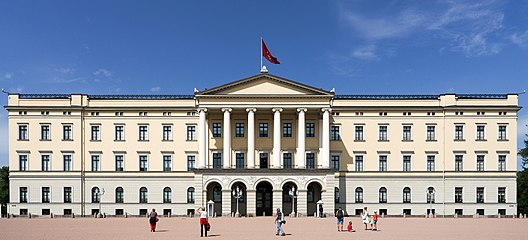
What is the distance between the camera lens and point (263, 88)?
5038 cm

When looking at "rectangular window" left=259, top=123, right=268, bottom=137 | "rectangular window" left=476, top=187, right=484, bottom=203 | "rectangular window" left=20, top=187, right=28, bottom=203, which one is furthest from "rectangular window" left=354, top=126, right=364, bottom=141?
"rectangular window" left=20, top=187, right=28, bottom=203

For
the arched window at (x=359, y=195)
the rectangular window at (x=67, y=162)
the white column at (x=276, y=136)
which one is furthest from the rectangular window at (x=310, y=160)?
the rectangular window at (x=67, y=162)

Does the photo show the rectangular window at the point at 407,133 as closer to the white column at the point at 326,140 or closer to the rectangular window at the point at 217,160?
the white column at the point at 326,140

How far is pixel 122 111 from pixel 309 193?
23.2m

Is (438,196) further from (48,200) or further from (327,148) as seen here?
(48,200)

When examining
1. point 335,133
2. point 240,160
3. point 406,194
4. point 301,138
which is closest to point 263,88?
point 301,138

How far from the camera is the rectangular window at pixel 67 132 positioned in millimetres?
52344

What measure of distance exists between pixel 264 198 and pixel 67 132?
23545 millimetres

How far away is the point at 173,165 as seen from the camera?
172 ft

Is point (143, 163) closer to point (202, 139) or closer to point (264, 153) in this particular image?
point (202, 139)

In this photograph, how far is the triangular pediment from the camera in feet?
163

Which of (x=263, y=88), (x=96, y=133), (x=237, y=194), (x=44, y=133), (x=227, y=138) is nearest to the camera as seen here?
(x=237, y=194)

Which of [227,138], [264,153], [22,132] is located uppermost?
[22,132]

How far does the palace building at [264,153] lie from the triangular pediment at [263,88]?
2.33 metres
